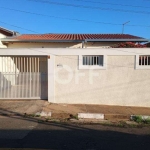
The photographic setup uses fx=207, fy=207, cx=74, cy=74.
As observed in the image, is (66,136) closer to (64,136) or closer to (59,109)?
(64,136)

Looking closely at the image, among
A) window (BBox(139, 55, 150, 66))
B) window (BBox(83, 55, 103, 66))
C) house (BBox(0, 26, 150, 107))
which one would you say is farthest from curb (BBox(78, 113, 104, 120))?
window (BBox(139, 55, 150, 66))

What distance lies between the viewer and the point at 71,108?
9.01 metres

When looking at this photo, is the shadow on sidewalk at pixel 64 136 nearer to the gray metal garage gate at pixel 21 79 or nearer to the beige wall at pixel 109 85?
the gray metal garage gate at pixel 21 79

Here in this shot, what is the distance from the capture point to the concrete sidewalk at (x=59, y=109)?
805 centimetres

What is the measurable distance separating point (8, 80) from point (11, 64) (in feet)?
2.64

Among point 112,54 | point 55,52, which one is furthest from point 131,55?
point 55,52

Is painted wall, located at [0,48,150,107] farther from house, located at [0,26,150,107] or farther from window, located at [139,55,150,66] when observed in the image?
window, located at [139,55,150,66]

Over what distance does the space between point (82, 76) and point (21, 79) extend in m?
2.95

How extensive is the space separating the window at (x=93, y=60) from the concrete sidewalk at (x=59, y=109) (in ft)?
6.70

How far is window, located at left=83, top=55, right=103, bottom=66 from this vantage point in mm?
10039

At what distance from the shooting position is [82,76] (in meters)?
10.0

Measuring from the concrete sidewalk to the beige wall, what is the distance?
0.49 m

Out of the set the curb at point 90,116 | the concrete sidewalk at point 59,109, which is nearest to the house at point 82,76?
the concrete sidewalk at point 59,109

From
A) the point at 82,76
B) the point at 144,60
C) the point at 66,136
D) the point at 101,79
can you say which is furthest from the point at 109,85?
the point at 66,136
